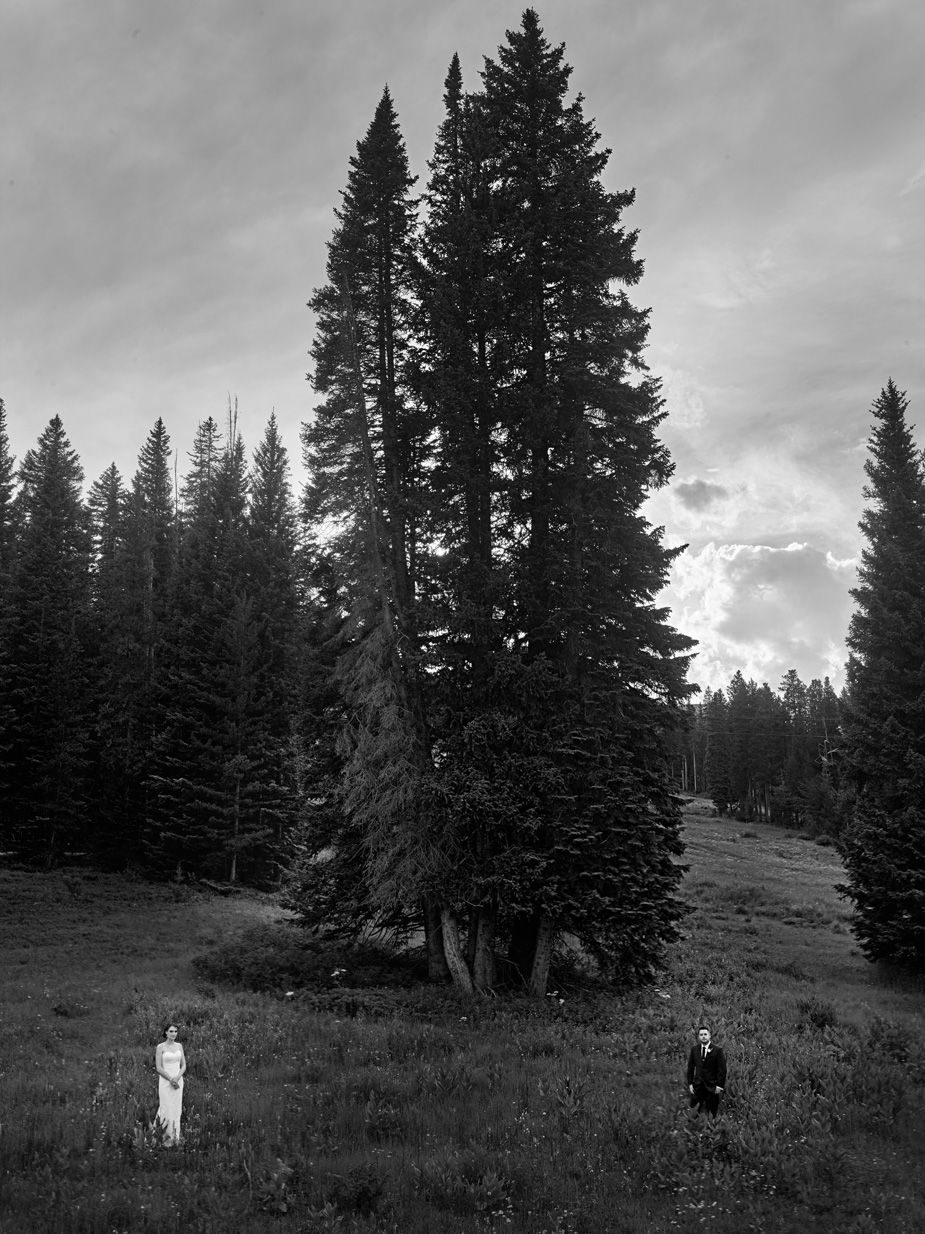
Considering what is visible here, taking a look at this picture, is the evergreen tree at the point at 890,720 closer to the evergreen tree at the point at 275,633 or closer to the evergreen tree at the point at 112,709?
the evergreen tree at the point at 275,633

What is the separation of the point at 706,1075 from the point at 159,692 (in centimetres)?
3358

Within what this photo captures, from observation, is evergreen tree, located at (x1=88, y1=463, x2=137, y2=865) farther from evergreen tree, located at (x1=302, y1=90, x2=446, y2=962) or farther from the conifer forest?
evergreen tree, located at (x1=302, y1=90, x2=446, y2=962)

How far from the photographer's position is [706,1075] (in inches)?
416

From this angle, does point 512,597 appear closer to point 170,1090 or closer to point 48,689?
point 170,1090

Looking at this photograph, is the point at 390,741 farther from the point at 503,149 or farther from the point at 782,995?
the point at 503,149

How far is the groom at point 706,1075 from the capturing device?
1047cm

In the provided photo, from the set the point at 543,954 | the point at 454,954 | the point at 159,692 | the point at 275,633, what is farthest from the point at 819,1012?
the point at 159,692

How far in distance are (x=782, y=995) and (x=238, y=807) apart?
24.5 meters

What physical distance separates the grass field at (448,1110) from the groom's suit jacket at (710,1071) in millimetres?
545

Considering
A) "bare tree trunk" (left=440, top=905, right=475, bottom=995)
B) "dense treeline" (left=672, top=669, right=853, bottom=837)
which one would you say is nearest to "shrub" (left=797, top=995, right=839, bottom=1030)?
"bare tree trunk" (left=440, top=905, right=475, bottom=995)

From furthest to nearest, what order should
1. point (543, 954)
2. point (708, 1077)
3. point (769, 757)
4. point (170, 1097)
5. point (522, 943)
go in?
point (769, 757)
point (522, 943)
point (543, 954)
point (708, 1077)
point (170, 1097)

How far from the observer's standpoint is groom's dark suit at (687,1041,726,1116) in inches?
412

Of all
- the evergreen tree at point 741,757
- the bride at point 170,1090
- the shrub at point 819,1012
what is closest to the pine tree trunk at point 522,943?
the shrub at point 819,1012

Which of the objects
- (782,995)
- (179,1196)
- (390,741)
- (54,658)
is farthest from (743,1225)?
(54,658)
